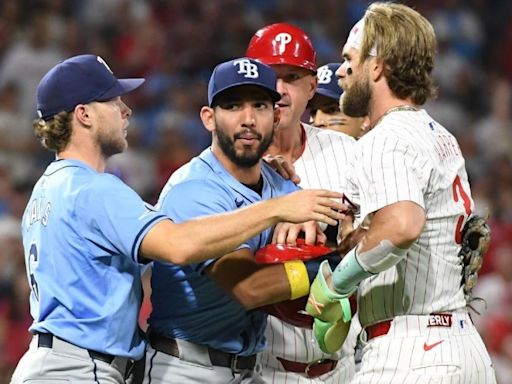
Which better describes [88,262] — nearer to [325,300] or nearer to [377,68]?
[325,300]

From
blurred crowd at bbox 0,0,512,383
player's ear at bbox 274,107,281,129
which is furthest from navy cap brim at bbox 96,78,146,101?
blurred crowd at bbox 0,0,512,383

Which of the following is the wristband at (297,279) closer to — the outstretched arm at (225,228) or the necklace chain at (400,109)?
the outstretched arm at (225,228)

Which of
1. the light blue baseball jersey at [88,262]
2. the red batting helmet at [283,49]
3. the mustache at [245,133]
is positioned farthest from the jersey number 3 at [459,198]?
the red batting helmet at [283,49]

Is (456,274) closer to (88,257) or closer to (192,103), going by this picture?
(88,257)

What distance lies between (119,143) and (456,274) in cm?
145

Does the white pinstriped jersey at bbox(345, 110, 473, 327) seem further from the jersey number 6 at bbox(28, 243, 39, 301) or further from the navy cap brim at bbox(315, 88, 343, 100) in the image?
the navy cap brim at bbox(315, 88, 343, 100)

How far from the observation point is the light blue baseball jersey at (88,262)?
3990mm

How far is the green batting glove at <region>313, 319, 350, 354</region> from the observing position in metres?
4.25

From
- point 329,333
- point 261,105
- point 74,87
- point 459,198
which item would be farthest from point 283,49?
point 329,333

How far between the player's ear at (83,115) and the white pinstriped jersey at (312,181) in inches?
46.5

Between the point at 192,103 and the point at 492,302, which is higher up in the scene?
the point at 192,103

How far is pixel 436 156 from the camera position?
4.05m

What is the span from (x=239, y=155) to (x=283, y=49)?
102 cm

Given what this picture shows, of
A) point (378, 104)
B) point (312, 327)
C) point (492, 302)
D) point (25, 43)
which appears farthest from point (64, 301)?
point (25, 43)
